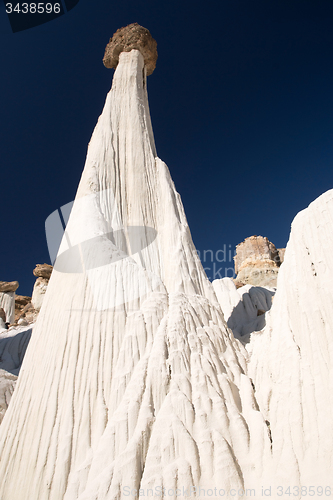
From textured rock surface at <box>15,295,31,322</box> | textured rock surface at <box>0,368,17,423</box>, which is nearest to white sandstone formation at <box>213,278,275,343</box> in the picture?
textured rock surface at <box>0,368,17,423</box>

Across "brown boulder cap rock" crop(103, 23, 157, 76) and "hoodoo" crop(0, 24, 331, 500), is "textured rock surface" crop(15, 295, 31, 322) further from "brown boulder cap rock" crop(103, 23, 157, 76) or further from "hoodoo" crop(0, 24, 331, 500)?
"hoodoo" crop(0, 24, 331, 500)

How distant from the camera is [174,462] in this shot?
385 cm

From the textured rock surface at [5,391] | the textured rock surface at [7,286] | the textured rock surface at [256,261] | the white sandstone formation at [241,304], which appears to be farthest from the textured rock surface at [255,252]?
the textured rock surface at [5,391]

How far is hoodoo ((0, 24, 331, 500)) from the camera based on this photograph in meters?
3.80

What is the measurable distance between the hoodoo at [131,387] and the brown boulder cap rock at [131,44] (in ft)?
29.9

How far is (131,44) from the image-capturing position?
45.3ft

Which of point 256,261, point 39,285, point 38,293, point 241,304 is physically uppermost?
point 256,261

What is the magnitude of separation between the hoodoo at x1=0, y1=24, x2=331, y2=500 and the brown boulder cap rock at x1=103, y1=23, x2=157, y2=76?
9127 mm

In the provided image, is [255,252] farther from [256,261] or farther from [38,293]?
[38,293]

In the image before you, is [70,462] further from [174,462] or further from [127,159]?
[127,159]

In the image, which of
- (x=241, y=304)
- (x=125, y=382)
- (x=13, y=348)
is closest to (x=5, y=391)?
(x=125, y=382)

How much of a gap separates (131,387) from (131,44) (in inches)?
604

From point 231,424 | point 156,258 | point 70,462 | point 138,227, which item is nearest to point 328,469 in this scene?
point 231,424

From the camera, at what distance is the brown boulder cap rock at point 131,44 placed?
13.8 meters
